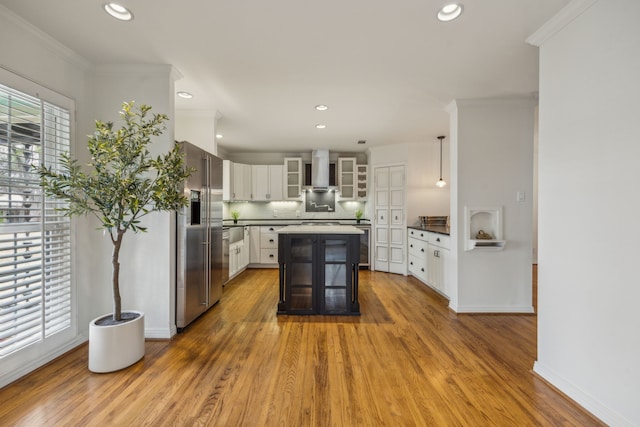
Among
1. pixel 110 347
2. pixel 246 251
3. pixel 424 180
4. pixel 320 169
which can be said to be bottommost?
pixel 110 347

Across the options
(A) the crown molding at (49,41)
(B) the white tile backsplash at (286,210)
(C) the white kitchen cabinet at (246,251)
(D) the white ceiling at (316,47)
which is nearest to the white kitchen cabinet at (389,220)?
(B) the white tile backsplash at (286,210)

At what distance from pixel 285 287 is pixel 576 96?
3081mm

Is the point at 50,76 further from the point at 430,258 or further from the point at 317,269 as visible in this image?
the point at 430,258

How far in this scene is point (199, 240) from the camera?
3057mm

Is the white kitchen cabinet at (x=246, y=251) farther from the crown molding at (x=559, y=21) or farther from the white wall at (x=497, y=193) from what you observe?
the crown molding at (x=559, y=21)

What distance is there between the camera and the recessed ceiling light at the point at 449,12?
181 cm

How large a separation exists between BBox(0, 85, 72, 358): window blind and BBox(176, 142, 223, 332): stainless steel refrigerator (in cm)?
90

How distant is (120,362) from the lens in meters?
2.10

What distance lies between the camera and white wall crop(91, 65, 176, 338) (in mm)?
2623

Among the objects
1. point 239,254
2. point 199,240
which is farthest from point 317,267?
point 239,254

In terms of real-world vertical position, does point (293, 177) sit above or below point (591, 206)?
above

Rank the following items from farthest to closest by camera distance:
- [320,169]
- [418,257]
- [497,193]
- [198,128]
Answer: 1. [320,169]
2. [418,257]
3. [198,128]
4. [497,193]

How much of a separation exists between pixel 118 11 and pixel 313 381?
9.48ft

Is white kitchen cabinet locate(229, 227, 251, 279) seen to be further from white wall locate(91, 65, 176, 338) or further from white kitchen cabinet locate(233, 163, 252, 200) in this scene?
white wall locate(91, 65, 176, 338)
